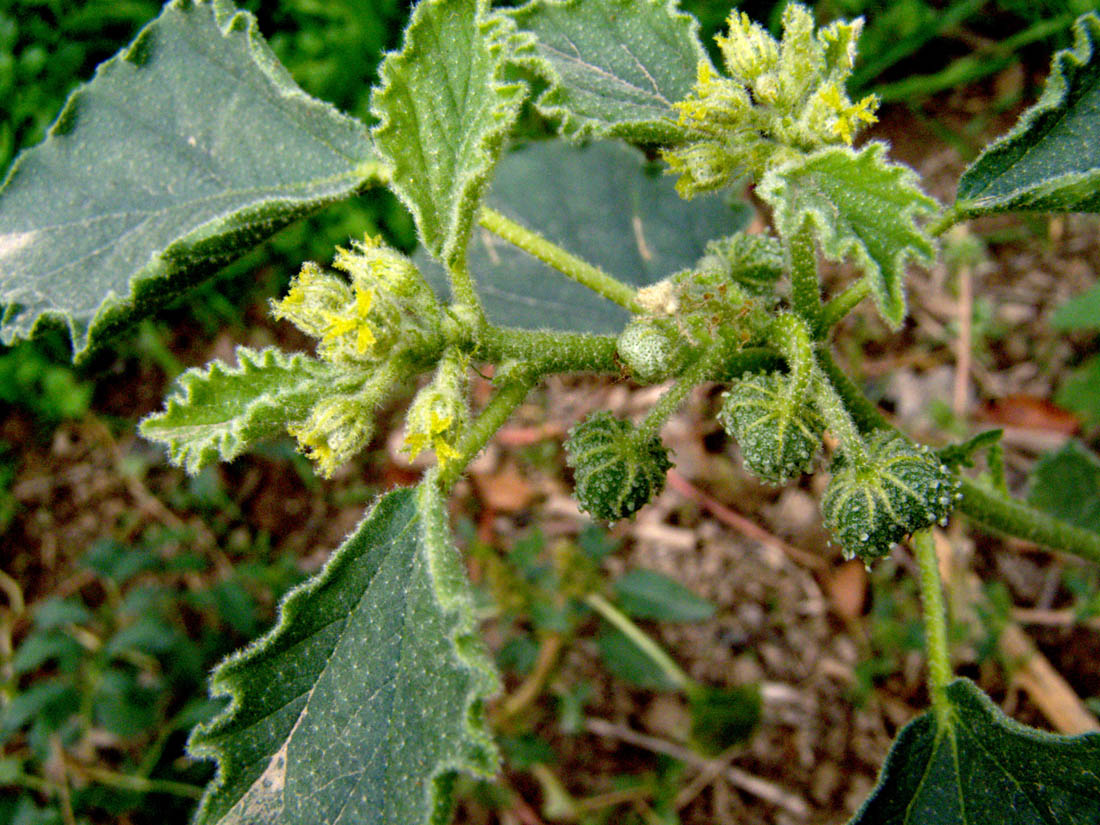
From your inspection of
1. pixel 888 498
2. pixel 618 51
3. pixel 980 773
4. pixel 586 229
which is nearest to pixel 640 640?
pixel 586 229

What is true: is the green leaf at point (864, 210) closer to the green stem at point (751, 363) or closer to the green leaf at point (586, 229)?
the green stem at point (751, 363)

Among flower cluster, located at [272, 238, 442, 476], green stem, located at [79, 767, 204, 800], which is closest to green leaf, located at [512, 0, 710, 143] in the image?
flower cluster, located at [272, 238, 442, 476]

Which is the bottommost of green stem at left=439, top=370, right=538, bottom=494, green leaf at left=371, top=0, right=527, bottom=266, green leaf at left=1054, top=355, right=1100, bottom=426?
green leaf at left=1054, top=355, right=1100, bottom=426

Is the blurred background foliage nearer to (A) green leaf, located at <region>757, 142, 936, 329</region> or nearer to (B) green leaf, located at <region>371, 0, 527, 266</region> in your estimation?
(B) green leaf, located at <region>371, 0, 527, 266</region>

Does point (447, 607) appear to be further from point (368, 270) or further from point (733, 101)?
point (733, 101)

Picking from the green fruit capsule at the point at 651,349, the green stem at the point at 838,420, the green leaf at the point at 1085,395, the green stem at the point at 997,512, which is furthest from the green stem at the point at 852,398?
the green leaf at the point at 1085,395

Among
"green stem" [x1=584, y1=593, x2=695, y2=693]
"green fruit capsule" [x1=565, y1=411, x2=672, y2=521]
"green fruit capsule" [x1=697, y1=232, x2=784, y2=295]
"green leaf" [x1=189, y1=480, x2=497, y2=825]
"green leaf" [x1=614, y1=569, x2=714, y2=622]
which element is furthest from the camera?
"green stem" [x1=584, y1=593, x2=695, y2=693]

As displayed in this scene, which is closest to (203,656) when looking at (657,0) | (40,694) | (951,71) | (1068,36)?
(40,694)
